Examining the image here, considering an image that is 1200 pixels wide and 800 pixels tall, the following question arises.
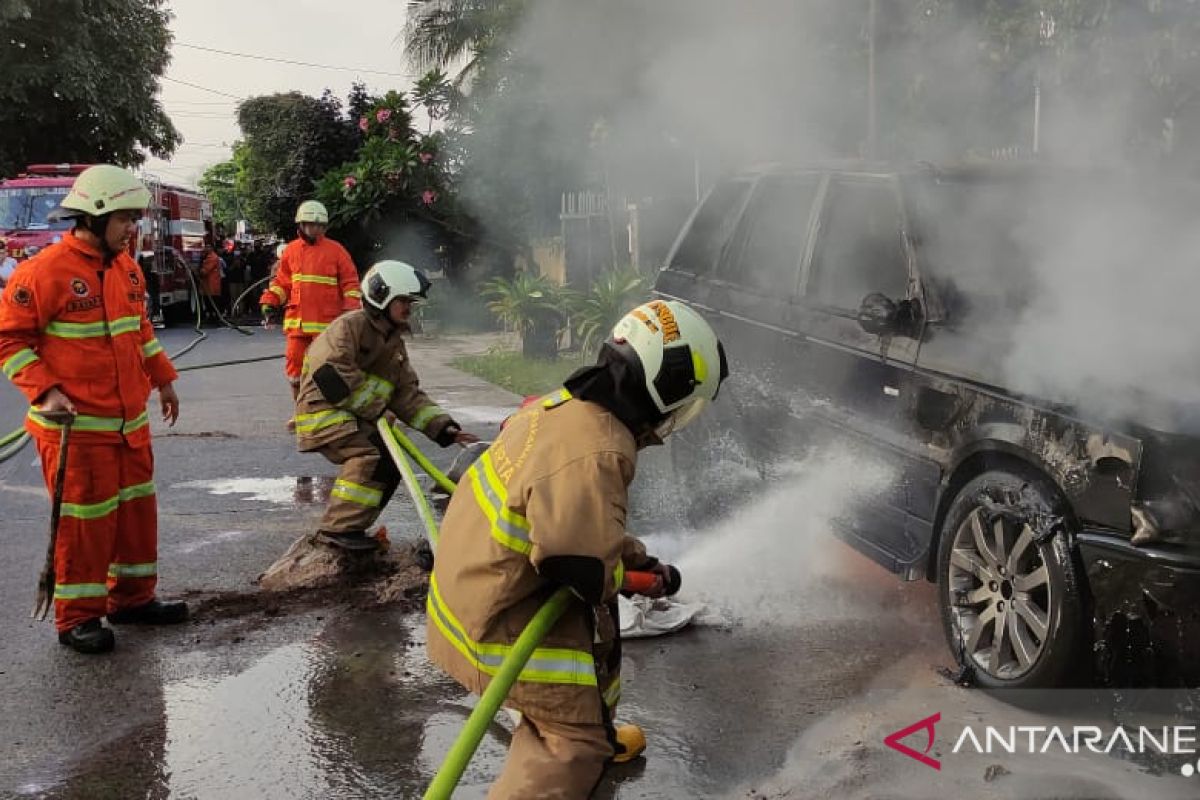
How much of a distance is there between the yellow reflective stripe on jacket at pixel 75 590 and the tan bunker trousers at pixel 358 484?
104 centimetres

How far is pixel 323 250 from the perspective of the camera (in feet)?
29.7

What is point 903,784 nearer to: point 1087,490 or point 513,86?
point 1087,490

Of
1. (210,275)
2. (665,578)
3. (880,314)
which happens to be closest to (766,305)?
(880,314)

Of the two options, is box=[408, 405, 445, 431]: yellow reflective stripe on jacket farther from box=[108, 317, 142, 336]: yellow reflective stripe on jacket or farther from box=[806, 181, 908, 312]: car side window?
box=[806, 181, 908, 312]: car side window

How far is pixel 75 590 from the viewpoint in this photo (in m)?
4.56

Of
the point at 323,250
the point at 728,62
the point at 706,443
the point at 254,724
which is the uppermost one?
the point at 728,62

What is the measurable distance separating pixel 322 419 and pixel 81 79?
23.3 m

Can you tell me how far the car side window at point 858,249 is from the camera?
15.2ft

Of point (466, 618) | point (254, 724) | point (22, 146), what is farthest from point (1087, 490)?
point (22, 146)

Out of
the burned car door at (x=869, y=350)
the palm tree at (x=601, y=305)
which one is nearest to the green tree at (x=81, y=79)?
the palm tree at (x=601, y=305)

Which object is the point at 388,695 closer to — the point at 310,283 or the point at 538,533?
the point at 538,533

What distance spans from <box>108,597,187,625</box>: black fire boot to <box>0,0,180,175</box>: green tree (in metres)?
22.5

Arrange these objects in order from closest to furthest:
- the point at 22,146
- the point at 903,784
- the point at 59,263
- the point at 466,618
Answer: the point at 466,618 < the point at 903,784 < the point at 59,263 < the point at 22,146

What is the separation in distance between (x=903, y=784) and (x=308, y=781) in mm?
1695
